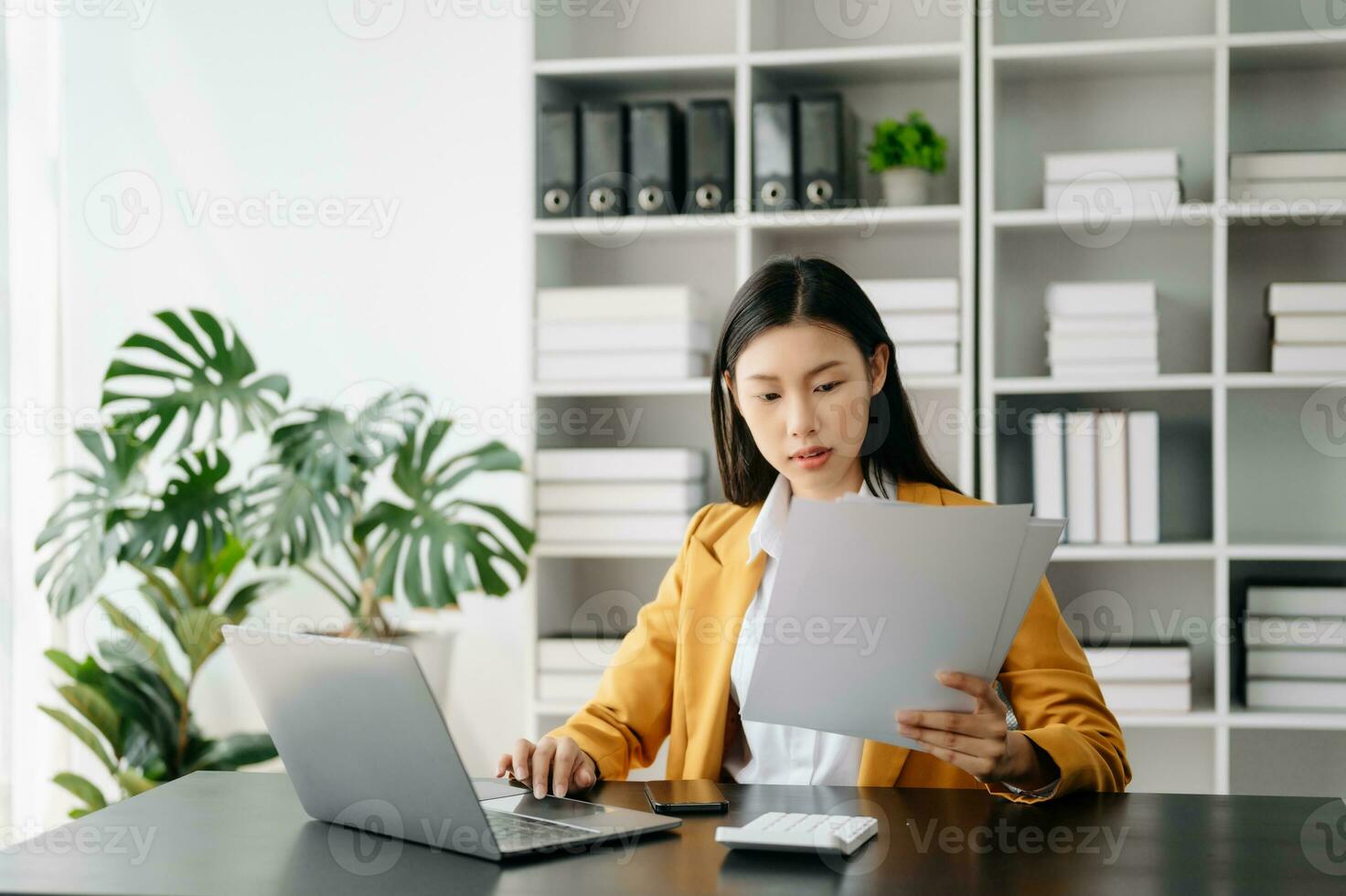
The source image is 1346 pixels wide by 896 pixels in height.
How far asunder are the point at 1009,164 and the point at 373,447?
5.32 feet

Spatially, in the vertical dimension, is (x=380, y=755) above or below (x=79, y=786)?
above

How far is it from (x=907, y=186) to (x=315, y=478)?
1418mm

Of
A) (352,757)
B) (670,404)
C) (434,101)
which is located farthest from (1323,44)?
(352,757)

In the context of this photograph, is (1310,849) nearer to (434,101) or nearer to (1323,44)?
(1323,44)

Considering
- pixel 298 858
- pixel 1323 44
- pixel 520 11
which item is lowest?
pixel 298 858

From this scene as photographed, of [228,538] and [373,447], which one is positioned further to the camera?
[373,447]

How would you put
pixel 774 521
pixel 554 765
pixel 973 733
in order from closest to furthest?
pixel 973 733 < pixel 554 765 < pixel 774 521

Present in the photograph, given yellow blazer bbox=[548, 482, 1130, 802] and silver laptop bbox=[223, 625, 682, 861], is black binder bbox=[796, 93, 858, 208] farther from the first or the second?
silver laptop bbox=[223, 625, 682, 861]

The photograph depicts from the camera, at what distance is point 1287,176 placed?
273 centimetres

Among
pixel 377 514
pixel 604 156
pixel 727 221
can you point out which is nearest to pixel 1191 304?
pixel 727 221

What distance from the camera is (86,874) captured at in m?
1.12

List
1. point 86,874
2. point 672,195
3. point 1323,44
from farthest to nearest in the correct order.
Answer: point 672,195 < point 1323,44 < point 86,874

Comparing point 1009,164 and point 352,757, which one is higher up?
point 1009,164

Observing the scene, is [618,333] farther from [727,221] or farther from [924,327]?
[924,327]
